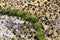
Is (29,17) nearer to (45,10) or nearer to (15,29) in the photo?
(15,29)

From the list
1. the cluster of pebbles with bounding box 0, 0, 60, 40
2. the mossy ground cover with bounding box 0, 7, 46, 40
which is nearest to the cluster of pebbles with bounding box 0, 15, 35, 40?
the mossy ground cover with bounding box 0, 7, 46, 40

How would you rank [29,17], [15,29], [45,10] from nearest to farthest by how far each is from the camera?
[15,29]
[29,17]
[45,10]

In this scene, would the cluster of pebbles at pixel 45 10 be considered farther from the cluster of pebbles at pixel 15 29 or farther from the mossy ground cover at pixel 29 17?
the cluster of pebbles at pixel 15 29

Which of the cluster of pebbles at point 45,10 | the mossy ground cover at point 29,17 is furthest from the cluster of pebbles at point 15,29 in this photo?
the cluster of pebbles at point 45,10

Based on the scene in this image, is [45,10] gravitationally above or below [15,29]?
above

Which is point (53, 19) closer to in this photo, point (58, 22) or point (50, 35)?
point (58, 22)

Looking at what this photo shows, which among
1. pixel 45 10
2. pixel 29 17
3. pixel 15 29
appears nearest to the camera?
pixel 15 29

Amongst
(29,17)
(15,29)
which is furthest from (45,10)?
(15,29)
